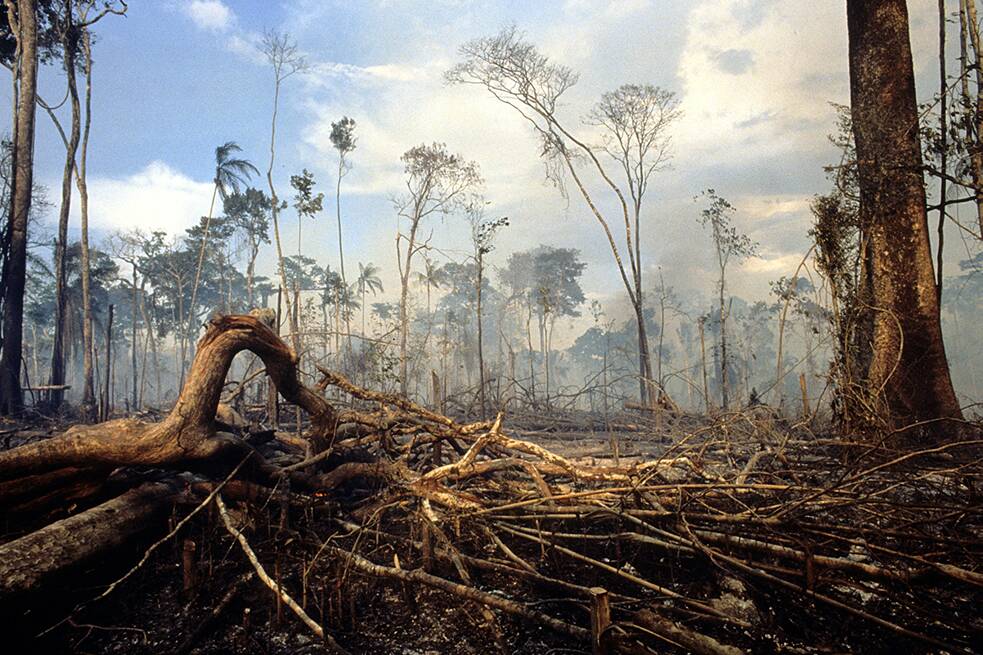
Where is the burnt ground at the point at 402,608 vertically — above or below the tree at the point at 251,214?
below

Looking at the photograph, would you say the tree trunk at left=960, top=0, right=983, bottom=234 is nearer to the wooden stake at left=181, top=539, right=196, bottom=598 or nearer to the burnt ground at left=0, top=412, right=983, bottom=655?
the burnt ground at left=0, top=412, right=983, bottom=655

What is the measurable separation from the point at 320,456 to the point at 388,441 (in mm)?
620

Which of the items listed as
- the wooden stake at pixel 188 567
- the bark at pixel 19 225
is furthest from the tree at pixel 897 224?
the bark at pixel 19 225

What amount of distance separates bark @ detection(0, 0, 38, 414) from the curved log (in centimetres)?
1051

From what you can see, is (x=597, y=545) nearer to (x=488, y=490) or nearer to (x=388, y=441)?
(x=488, y=490)

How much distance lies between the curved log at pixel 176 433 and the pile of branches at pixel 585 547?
0.10 feet

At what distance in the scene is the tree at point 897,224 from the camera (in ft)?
17.9

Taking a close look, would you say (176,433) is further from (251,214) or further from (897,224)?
(251,214)

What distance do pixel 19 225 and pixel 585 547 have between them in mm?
15006

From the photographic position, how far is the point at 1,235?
11.0 m

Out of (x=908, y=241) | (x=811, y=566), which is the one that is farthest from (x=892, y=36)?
(x=811, y=566)

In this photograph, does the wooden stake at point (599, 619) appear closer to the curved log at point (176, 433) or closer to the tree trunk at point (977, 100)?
the curved log at point (176, 433)

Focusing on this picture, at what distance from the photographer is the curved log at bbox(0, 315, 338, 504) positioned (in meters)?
2.95

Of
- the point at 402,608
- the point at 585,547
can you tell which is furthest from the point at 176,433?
the point at 585,547
